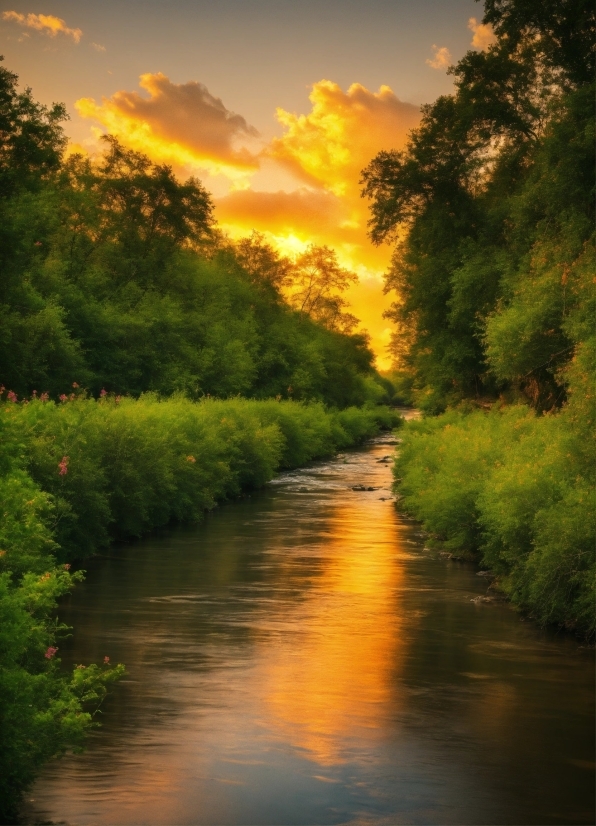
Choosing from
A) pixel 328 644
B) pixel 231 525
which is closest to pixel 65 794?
pixel 328 644

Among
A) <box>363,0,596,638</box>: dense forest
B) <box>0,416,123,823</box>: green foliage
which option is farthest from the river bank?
<box>363,0,596,638</box>: dense forest

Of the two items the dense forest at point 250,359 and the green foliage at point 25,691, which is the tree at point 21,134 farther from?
the green foliage at point 25,691

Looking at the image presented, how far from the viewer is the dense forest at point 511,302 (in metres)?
20.3

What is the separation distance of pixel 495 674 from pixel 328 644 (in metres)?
3.08

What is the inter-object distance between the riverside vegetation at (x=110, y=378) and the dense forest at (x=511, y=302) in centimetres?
817

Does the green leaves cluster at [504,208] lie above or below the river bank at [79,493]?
above

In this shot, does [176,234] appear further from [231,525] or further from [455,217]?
[231,525]

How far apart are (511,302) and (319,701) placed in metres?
17.9

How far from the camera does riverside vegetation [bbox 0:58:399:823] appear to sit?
11375 mm

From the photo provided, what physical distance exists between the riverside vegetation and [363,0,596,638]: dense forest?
26.8 ft

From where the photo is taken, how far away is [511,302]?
3052cm

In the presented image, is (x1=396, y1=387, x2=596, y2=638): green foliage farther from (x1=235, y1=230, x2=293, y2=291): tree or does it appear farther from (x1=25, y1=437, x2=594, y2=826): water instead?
(x1=235, y1=230, x2=293, y2=291): tree

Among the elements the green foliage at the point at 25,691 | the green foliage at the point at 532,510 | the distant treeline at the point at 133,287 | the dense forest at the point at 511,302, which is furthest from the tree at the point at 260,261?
the green foliage at the point at 25,691

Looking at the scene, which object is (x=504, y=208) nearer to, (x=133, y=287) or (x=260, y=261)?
(x=133, y=287)
